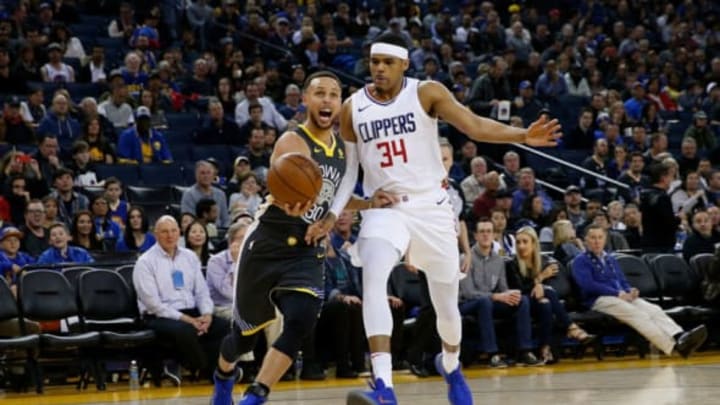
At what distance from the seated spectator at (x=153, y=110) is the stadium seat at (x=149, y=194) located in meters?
1.78

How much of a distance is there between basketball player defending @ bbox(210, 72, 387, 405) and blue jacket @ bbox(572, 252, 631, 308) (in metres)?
6.49

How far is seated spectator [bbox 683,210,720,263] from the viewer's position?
15352 mm

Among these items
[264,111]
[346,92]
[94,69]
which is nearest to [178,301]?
[264,111]

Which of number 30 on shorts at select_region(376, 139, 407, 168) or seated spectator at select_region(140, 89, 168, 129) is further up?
seated spectator at select_region(140, 89, 168, 129)

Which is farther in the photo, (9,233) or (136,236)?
(136,236)

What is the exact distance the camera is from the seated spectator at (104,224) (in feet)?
46.2

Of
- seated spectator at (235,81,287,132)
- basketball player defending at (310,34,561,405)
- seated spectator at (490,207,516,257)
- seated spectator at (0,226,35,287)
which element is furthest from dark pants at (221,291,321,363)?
seated spectator at (235,81,287,132)

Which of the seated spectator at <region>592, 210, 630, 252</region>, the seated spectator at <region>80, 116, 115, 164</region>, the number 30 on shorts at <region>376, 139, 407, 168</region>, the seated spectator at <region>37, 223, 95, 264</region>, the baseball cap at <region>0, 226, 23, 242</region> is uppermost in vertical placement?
the seated spectator at <region>80, 116, 115, 164</region>

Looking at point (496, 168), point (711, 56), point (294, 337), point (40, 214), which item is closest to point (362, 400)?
point (294, 337)

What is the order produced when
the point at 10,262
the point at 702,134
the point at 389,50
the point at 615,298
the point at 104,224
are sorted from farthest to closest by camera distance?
1. the point at 702,134
2. the point at 104,224
3. the point at 615,298
4. the point at 10,262
5. the point at 389,50

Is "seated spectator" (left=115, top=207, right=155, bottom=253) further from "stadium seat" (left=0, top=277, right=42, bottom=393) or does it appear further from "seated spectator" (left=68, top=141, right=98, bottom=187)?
"stadium seat" (left=0, top=277, right=42, bottom=393)

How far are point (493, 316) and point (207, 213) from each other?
3397mm

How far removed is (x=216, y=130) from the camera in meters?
17.5

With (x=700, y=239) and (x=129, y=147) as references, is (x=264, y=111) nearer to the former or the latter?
(x=129, y=147)
